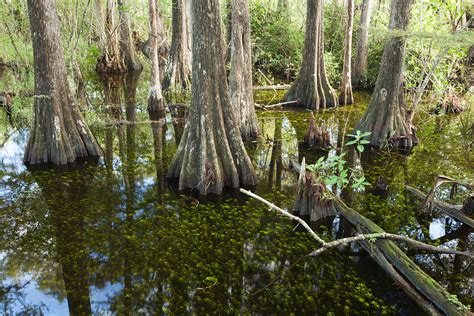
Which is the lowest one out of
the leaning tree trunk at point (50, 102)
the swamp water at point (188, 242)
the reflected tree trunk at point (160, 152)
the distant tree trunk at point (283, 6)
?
the swamp water at point (188, 242)

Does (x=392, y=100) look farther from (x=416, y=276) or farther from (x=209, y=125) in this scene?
(x=416, y=276)

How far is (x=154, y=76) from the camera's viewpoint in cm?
1171

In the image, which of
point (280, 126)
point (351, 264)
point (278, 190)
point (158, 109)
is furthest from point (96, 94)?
point (351, 264)

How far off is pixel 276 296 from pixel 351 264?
1170 millimetres

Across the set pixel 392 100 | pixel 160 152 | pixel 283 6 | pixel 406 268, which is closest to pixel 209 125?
pixel 160 152

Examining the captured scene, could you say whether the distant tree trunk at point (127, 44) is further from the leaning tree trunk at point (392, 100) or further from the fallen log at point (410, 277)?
the fallen log at point (410, 277)

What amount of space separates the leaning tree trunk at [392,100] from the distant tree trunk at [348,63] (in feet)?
12.1

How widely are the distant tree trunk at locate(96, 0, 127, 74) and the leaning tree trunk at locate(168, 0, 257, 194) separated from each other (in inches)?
496

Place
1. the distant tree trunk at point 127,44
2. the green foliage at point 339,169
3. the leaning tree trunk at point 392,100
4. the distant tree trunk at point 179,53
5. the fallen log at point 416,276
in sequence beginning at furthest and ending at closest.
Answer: the distant tree trunk at point 127,44
the distant tree trunk at point 179,53
the leaning tree trunk at point 392,100
the green foliage at point 339,169
the fallen log at point 416,276

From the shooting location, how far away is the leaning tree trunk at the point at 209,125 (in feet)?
21.1

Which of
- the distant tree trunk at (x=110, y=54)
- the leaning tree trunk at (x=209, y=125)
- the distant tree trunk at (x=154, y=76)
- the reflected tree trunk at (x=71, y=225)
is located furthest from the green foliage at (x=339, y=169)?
the distant tree trunk at (x=110, y=54)

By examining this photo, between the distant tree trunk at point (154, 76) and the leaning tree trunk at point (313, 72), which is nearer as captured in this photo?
the distant tree trunk at point (154, 76)

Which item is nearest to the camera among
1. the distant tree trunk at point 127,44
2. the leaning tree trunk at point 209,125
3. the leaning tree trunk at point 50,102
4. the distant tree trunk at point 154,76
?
the leaning tree trunk at point 209,125

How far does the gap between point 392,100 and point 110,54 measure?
13790 millimetres
